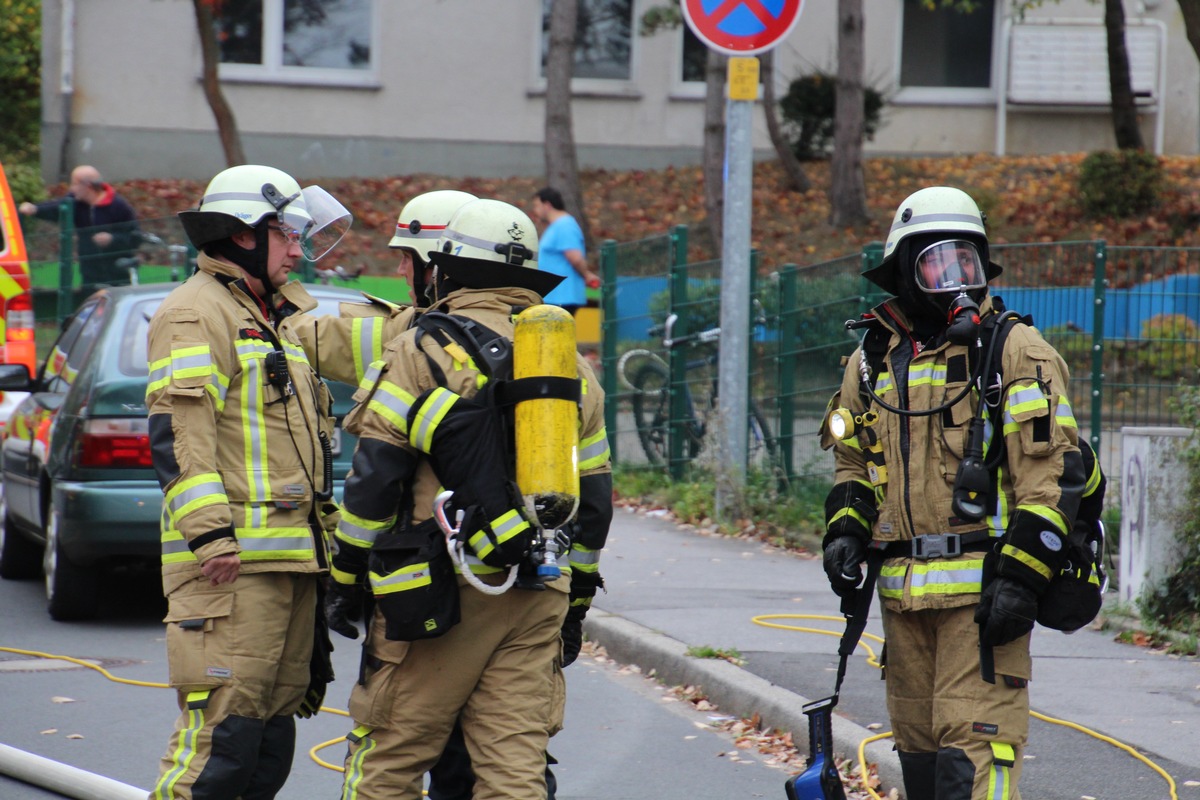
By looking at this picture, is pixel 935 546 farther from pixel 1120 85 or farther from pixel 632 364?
pixel 1120 85

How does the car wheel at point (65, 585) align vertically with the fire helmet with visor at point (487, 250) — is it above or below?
below

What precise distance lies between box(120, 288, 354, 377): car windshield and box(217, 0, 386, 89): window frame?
1688 centimetres

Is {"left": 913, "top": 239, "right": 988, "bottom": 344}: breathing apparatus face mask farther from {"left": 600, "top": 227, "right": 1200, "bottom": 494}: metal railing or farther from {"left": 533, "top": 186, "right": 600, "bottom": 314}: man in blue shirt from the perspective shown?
{"left": 533, "top": 186, "right": 600, "bottom": 314}: man in blue shirt

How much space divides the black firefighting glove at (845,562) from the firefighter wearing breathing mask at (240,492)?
4.45 ft

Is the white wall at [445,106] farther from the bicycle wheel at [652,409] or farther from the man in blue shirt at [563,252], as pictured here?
the bicycle wheel at [652,409]

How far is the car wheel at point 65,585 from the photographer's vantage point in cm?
734

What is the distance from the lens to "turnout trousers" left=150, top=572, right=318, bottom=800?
382 cm

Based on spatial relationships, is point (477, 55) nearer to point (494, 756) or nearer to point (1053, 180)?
point (1053, 180)

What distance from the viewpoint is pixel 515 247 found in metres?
3.83

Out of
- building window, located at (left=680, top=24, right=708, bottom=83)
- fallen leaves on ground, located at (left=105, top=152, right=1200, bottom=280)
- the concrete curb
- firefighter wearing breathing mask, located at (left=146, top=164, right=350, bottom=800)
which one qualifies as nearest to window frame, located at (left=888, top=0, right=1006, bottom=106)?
fallen leaves on ground, located at (left=105, top=152, right=1200, bottom=280)

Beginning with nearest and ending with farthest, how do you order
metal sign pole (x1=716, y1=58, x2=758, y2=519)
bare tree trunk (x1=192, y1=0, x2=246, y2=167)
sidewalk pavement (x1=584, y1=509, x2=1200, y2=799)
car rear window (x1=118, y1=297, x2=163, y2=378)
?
sidewalk pavement (x1=584, y1=509, x2=1200, y2=799) → car rear window (x1=118, y1=297, x2=163, y2=378) → metal sign pole (x1=716, y1=58, x2=758, y2=519) → bare tree trunk (x1=192, y1=0, x2=246, y2=167)

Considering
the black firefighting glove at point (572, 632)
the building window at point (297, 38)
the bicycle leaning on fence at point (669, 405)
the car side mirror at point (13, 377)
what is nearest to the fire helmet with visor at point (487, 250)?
the black firefighting glove at point (572, 632)

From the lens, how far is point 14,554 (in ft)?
28.6

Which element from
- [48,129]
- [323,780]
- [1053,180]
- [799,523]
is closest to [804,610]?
[799,523]
